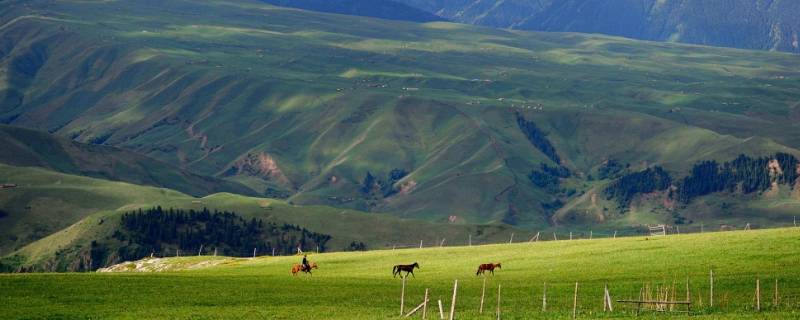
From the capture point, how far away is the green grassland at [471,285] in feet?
284

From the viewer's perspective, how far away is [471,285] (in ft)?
358

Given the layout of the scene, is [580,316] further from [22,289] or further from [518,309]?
[22,289]

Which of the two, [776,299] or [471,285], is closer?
[776,299]

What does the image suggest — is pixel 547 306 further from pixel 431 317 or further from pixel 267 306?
pixel 267 306

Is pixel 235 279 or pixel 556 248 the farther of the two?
pixel 556 248

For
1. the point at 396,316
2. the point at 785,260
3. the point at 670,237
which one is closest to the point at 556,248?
the point at 670,237

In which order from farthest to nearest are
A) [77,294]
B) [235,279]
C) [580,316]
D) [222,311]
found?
[235,279], [77,294], [222,311], [580,316]

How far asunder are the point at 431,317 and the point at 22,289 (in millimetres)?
34086

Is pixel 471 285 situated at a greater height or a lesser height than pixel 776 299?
greater

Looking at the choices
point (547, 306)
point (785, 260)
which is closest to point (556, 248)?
point (785, 260)

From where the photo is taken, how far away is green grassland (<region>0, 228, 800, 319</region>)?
8650 cm

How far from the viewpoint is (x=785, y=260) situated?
111 meters

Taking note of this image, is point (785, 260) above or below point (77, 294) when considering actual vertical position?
above

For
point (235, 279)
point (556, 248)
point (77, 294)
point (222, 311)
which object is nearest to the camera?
point (222, 311)
